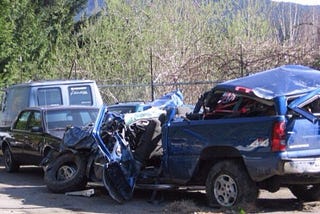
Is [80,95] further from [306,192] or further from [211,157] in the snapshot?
[306,192]

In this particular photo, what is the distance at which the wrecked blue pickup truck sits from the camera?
911 centimetres

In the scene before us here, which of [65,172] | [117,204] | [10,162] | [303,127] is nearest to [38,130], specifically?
[10,162]

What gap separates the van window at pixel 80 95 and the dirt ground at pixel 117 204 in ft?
13.8

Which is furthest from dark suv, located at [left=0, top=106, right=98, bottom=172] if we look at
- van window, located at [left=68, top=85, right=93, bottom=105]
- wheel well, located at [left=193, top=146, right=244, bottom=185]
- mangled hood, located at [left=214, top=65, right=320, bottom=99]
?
mangled hood, located at [left=214, top=65, right=320, bottom=99]

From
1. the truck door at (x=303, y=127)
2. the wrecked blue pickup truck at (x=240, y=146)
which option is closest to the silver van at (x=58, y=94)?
the wrecked blue pickup truck at (x=240, y=146)

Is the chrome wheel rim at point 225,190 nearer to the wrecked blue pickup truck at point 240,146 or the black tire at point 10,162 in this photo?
the wrecked blue pickup truck at point 240,146

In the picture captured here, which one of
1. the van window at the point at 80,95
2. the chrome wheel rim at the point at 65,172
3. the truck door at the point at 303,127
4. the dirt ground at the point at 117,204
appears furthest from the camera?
the van window at the point at 80,95

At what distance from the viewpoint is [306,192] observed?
10352 millimetres

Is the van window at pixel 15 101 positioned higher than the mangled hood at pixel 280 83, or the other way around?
the mangled hood at pixel 280 83

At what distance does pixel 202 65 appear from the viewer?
18.8 meters

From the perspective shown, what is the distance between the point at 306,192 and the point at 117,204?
2.97 m

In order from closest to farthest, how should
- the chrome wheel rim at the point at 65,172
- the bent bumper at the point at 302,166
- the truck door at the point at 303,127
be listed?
the bent bumper at the point at 302,166, the truck door at the point at 303,127, the chrome wheel rim at the point at 65,172

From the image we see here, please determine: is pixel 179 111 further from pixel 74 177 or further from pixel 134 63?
pixel 134 63

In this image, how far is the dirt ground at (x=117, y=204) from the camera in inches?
390
